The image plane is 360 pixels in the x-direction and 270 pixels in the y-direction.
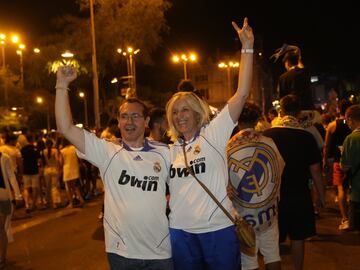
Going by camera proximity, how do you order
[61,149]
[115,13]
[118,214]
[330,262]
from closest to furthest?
[118,214]
[330,262]
[61,149]
[115,13]

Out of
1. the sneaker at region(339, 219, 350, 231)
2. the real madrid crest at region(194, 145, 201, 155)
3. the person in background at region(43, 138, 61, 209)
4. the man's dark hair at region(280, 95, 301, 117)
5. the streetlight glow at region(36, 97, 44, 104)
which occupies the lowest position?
the sneaker at region(339, 219, 350, 231)

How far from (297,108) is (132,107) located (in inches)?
93.6

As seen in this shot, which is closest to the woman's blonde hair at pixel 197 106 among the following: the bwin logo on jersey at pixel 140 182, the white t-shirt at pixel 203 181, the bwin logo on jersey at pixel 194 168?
the white t-shirt at pixel 203 181

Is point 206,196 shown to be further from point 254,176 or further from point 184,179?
point 254,176

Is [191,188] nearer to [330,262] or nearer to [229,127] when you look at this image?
[229,127]

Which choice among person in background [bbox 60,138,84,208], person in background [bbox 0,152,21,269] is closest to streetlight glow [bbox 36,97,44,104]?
person in background [bbox 60,138,84,208]

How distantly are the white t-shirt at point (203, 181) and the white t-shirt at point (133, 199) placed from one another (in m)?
0.10

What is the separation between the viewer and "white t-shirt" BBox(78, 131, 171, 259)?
3516mm

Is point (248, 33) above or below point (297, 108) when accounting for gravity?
above

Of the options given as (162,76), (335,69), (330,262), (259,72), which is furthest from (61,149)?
(259,72)

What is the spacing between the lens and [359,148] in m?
6.77

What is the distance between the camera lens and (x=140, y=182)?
3.56 m

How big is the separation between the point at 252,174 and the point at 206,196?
0.79 meters

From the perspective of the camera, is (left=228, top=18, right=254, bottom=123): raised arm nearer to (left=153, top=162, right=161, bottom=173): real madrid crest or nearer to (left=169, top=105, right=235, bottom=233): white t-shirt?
(left=169, top=105, right=235, bottom=233): white t-shirt
